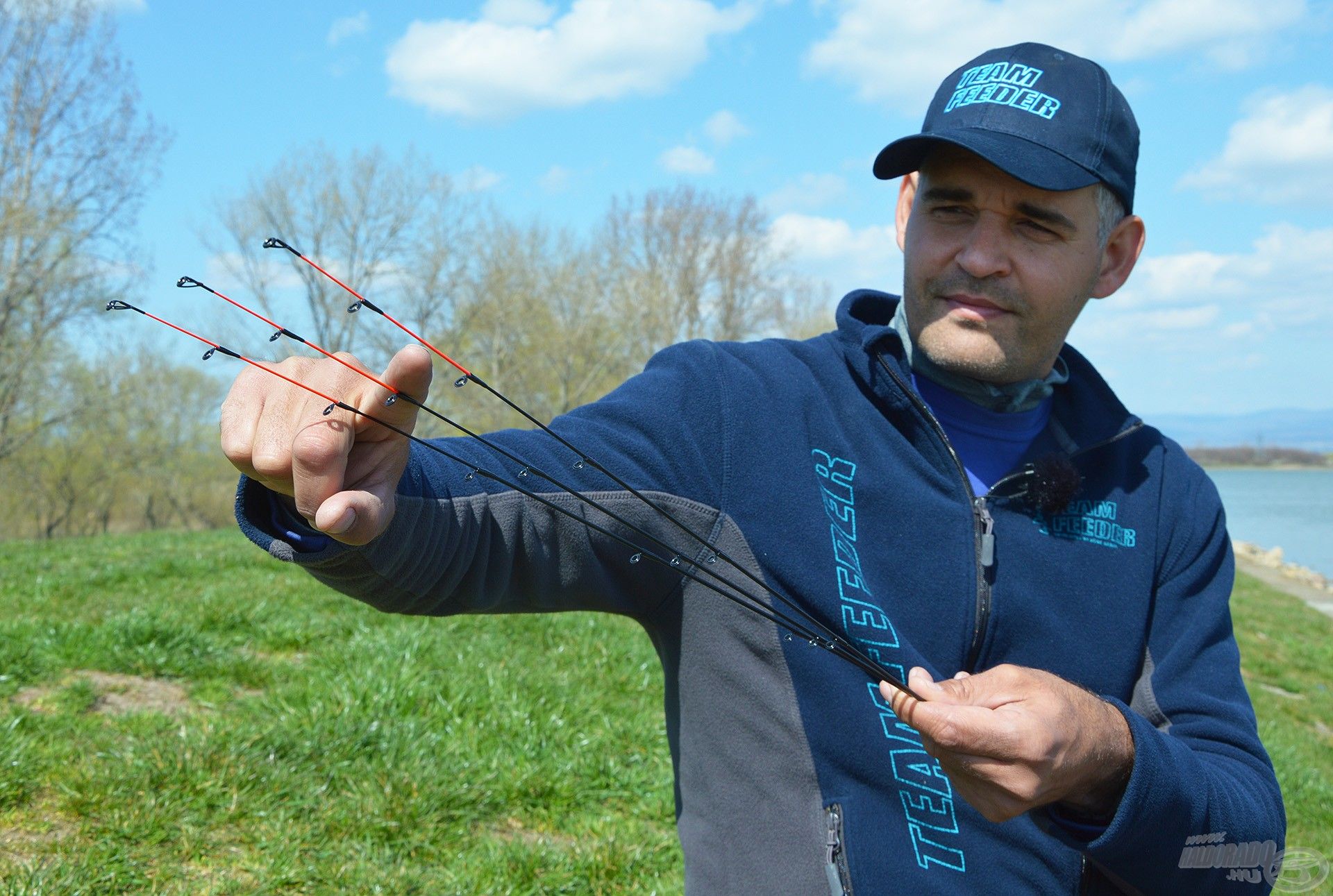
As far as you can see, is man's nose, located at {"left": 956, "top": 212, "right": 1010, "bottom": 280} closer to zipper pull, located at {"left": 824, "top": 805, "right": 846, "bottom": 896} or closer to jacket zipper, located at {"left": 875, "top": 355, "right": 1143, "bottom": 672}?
jacket zipper, located at {"left": 875, "top": 355, "right": 1143, "bottom": 672}

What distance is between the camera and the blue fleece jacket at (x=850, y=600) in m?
2.11

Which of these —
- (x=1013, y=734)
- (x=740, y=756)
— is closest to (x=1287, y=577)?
(x=740, y=756)

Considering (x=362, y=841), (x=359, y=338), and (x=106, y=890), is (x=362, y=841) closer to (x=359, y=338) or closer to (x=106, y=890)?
(x=106, y=890)

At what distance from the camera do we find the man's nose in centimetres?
265

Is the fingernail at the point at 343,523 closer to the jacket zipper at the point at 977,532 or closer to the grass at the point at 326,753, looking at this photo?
the jacket zipper at the point at 977,532

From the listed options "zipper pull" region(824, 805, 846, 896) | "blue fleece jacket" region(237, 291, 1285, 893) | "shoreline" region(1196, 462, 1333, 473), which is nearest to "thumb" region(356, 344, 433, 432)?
"blue fleece jacket" region(237, 291, 1285, 893)

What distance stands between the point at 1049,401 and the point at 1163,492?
40cm

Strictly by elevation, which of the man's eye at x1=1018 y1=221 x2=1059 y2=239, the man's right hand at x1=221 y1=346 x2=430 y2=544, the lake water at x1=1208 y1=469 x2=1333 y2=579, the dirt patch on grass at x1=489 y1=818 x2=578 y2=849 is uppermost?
the lake water at x1=1208 y1=469 x2=1333 y2=579

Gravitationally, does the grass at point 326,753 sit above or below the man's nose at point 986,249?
below

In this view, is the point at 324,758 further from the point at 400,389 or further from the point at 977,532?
the point at 400,389

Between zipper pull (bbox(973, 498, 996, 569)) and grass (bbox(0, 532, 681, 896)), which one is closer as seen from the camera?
zipper pull (bbox(973, 498, 996, 569))

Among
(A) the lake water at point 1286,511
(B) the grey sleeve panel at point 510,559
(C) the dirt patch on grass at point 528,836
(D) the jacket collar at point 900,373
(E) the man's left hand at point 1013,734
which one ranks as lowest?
(C) the dirt patch on grass at point 528,836

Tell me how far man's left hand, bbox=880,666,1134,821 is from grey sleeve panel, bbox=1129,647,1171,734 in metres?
0.52

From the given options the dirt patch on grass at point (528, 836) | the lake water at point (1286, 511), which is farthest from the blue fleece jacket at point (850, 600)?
the lake water at point (1286, 511)
